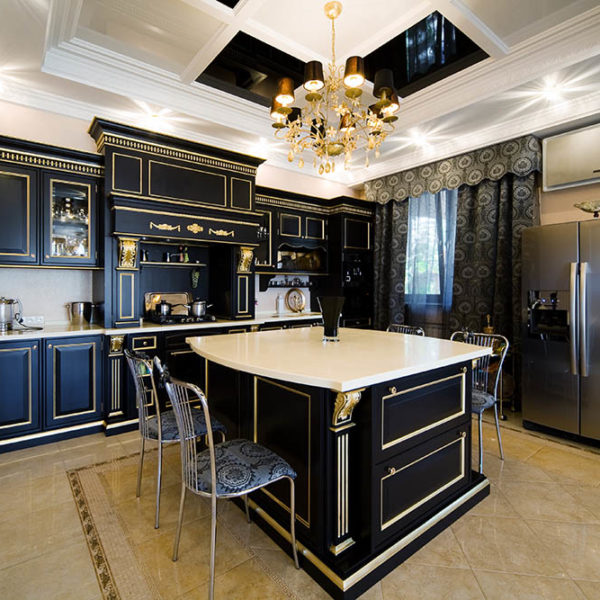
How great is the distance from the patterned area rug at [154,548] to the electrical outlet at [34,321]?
1.64 m

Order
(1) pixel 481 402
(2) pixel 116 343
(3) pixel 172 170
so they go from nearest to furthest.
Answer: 1. (1) pixel 481 402
2. (2) pixel 116 343
3. (3) pixel 172 170

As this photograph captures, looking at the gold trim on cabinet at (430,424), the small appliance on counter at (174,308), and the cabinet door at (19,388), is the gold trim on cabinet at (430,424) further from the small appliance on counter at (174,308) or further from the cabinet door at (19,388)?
the cabinet door at (19,388)

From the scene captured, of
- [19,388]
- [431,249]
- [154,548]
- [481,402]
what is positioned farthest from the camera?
[431,249]

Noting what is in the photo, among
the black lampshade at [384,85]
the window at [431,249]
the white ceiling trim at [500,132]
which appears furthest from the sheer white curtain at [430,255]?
the black lampshade at [384,85]

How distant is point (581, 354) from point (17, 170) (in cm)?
494

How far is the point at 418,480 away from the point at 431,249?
3.48 m

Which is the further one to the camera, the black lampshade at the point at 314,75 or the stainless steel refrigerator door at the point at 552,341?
the stainless steel refrigerator door at the point at 552,341

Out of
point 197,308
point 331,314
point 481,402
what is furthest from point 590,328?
point 197,308

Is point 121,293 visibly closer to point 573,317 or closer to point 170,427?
point 170,427

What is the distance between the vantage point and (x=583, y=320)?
3.04 meters

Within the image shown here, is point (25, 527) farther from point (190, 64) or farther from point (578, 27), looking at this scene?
point (578, 27)

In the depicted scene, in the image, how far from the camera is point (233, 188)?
4.03m

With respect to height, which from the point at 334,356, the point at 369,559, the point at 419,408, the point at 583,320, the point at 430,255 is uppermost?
the point at 430,255

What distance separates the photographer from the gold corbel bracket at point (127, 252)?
341 centimetres
